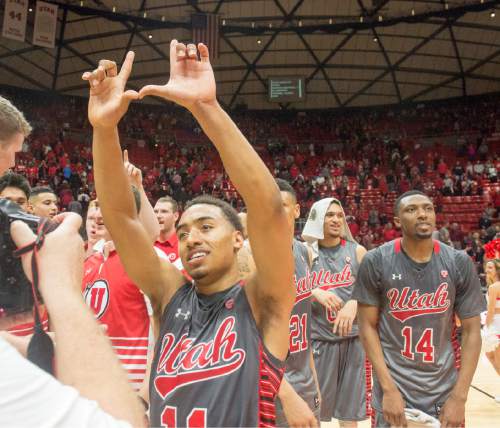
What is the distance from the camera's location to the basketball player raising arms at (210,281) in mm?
1765

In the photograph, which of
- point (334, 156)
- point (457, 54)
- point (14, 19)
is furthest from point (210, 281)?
point (334, 156)

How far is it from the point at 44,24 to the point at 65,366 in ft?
52.6

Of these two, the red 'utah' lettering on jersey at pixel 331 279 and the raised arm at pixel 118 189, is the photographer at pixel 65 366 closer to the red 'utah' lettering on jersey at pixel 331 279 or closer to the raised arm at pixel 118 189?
the raised arm at pixel 118 189

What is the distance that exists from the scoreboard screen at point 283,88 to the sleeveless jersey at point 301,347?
56.7ft

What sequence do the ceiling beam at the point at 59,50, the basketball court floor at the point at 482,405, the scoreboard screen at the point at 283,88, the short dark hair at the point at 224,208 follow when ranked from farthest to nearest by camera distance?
the scoreboard screen at the point at 283,88, the ceiling beam at the point at 59,50, the basketball court floor at the point at 482,405, the short dark hair at the point at 224,208

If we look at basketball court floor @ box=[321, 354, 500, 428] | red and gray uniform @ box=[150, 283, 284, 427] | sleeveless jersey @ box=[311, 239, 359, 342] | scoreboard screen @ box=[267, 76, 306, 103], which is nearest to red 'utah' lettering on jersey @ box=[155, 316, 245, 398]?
red and gray uniform @ box=[150, 283, 284, 427]

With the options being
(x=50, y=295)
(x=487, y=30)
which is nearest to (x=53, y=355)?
(x=50, y=295)

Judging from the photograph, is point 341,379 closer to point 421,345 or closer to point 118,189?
point 421,345

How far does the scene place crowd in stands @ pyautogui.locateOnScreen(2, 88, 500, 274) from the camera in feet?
54.5

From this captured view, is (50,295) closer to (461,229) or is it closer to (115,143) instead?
(115,143)

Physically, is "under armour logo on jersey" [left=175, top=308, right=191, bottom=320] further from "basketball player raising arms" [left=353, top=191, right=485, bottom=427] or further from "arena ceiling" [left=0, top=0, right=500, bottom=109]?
"arena ceiling" [left=0, top=0, right=500, bottom=109]

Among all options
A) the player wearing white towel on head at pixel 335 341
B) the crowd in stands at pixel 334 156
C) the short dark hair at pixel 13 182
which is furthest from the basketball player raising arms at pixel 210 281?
the crowd in stands at pixel 334 156

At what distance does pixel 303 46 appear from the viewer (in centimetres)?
1980

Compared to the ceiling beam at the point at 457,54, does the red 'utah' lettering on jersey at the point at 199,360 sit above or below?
below
